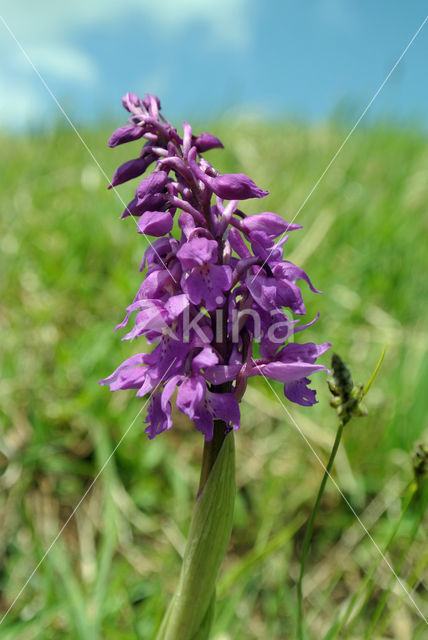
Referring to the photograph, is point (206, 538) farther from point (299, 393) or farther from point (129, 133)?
point (129, 133)

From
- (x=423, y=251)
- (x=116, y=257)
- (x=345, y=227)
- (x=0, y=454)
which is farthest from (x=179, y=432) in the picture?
(x=423, y=251)

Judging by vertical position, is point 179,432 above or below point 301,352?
below

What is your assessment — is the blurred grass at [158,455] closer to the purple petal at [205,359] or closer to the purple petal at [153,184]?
the purple petal at [205,359]

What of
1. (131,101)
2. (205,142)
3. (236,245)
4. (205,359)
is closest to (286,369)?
(205,359)

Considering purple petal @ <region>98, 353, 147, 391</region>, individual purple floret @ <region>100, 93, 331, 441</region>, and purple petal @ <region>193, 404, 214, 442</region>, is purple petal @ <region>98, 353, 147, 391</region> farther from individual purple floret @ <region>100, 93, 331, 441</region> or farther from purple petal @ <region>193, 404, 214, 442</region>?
purple petal @ <region>193, 404, 214, 442</region>

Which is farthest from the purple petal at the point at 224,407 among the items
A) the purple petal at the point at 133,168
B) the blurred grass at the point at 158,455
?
the blurred grass at the point at 158,455

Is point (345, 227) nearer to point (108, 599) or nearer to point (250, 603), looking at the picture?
point (250, 603)
